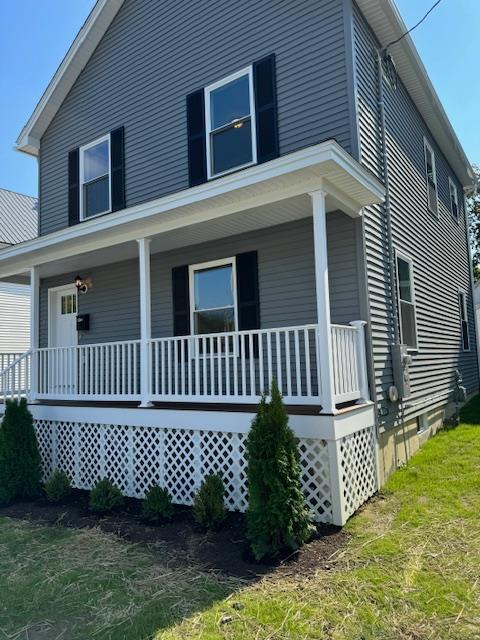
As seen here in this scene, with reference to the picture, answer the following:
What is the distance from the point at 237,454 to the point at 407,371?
2891 millimetres

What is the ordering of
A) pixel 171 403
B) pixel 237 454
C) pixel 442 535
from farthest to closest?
pixel 171 403 → pixel 237 454 → pixel 442 535

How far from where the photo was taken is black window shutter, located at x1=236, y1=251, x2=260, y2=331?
22.9 feet

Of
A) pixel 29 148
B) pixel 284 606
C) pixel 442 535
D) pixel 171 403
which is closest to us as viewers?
pixel 284 606

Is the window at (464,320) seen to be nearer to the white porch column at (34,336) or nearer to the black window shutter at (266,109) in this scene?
the black window shutter at (266,109)

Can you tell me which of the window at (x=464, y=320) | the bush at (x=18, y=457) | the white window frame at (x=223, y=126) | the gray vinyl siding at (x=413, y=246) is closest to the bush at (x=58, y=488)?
the bush at (x=18, y=457)

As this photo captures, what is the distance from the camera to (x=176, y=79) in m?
8.37

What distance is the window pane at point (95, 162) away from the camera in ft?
31.2

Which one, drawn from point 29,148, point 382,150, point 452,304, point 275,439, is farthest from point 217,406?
point 29,148

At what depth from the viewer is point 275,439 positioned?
439 cm

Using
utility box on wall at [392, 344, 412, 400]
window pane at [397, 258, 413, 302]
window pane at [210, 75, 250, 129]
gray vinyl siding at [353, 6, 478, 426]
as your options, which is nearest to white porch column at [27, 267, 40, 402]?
window pane at [210, 75, 250, 129]

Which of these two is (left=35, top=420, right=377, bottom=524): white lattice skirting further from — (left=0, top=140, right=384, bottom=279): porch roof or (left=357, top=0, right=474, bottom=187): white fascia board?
(left=357, top=0, right=474, bottom=187): white fascia board

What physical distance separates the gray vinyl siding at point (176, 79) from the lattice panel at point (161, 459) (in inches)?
162

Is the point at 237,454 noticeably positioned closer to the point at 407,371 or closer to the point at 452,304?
the point at 407,371

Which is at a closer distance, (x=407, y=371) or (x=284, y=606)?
(x=284, y=606)
